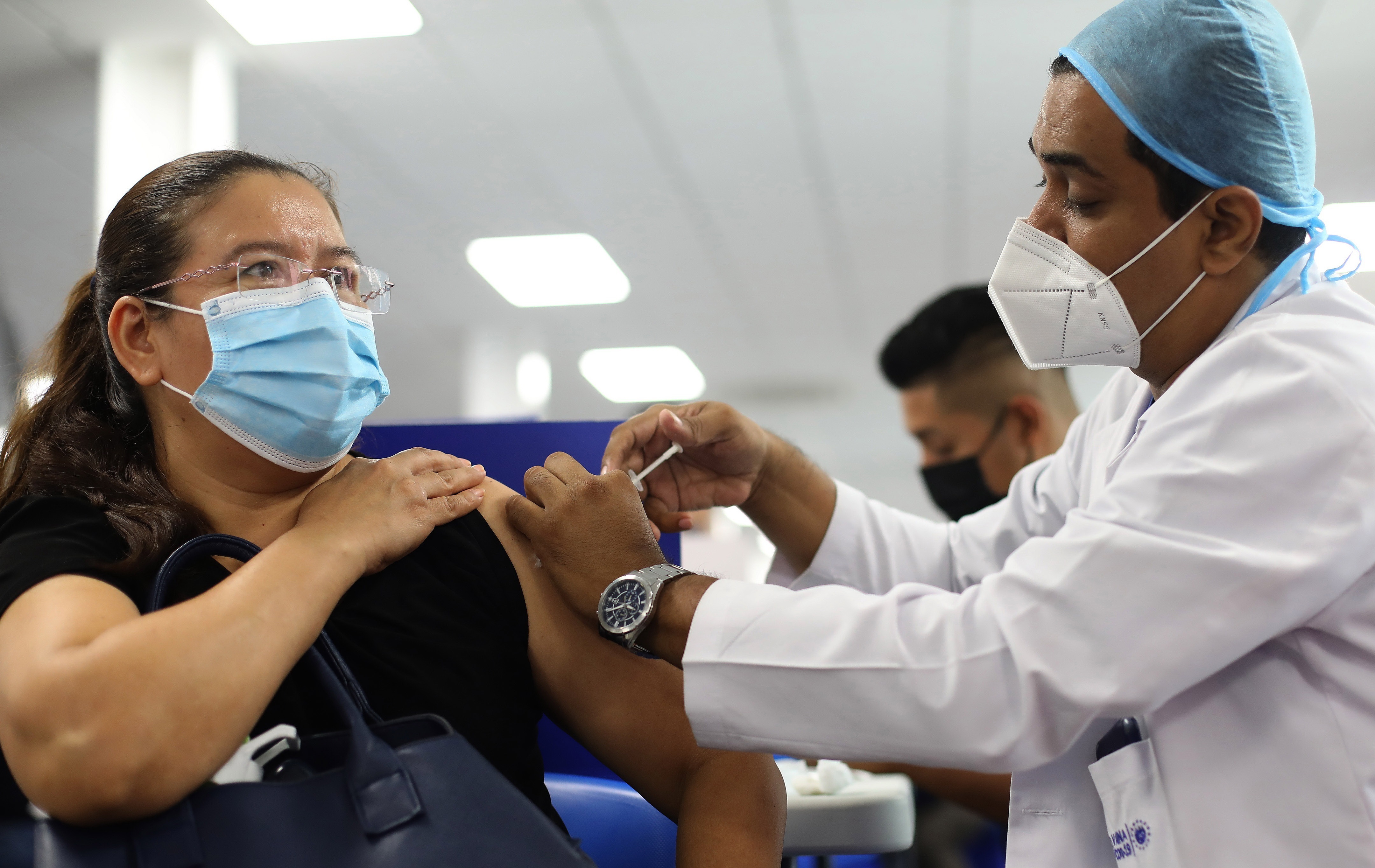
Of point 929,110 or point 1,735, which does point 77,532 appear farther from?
point 929,110

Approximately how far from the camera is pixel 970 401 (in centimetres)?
313

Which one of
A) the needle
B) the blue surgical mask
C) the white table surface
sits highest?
the blue surgical mask

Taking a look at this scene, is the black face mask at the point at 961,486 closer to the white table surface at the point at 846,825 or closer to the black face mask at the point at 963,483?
the black face mask at the point at 963,483

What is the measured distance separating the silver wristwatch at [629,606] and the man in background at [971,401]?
6.56 feet

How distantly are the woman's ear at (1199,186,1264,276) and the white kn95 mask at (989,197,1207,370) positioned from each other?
15 millimetres

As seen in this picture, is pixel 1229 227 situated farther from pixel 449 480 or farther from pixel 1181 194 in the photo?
pixel 449 480

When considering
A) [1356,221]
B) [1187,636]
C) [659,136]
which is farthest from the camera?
[1356,221]

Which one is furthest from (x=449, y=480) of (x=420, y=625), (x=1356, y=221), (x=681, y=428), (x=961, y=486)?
(x=1356, y=221)

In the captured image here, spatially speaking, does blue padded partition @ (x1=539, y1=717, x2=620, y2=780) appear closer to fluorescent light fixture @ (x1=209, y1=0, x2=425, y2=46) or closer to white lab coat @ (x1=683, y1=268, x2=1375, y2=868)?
white lab coat @ (x1=683, y1=268, x2=1375, y2=868)

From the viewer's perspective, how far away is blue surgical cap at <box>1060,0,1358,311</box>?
1169mm

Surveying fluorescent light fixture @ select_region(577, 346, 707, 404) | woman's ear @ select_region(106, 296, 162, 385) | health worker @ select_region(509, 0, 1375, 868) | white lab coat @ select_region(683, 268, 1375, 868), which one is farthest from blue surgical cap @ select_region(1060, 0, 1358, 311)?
fluorescent light fixture @ select_region(577, 346, 707, 404)

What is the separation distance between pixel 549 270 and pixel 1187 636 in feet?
18.0

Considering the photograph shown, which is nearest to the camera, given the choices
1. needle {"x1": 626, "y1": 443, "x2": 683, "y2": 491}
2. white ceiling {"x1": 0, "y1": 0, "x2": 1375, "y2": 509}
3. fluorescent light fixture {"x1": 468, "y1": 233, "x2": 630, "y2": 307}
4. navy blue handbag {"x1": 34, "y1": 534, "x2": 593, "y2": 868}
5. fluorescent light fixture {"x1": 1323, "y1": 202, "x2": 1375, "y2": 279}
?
navy blue handbag {"x1": 34, "y1": 534, "x2": 593, "y2": 868}

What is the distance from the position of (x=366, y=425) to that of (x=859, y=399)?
7.24 m
